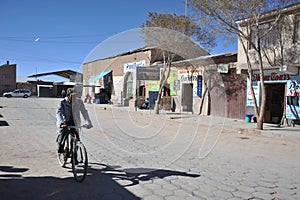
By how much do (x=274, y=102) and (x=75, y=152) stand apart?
1343 cm

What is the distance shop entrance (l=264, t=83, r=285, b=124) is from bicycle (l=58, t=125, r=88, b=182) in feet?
42.1

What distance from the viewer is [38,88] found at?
5738 centimetres

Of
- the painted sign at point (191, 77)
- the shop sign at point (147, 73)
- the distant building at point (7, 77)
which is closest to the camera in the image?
the painted sign at point (191, 77)

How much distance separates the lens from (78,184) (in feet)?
13.9

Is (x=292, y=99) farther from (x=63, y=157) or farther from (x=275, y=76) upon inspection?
(x=63, y=157)

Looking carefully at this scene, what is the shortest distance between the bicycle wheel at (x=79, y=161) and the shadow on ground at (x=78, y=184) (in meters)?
0.11

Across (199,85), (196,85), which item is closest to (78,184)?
(199,85)

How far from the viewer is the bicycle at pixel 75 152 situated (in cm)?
439

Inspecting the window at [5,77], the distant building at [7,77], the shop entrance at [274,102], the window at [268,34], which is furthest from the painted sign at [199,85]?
the window at [5,77]

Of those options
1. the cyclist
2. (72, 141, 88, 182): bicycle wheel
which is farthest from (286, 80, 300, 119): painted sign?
(72, 141, 88, 182): bicycle wheel

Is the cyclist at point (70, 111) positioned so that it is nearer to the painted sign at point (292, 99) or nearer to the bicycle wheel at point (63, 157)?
the bicycle wheel at point (63, 157)

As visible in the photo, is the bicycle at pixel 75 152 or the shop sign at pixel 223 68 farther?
the shop sign at pixel 223 68

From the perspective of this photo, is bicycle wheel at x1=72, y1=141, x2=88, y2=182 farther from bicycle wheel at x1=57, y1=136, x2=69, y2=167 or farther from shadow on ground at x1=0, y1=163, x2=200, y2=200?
bicycle wheel at x1=57, y1=136, x2=69, y2=167

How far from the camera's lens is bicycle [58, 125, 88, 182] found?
14.4 feet
